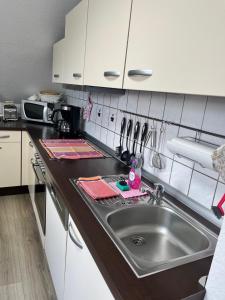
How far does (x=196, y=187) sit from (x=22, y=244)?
153 cm

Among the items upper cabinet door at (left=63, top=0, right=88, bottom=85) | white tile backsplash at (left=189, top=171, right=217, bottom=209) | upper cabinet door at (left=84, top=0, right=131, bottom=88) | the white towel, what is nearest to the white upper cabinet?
upper cabinet door at (left=63, top=0, right=88, bottom=85)

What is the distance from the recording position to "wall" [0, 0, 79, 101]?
8.22 feet

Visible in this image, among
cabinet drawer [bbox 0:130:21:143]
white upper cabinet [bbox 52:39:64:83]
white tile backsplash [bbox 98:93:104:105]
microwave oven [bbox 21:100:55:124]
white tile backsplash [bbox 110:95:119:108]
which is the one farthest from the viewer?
microwave oven [bbox 21:100:55:124]

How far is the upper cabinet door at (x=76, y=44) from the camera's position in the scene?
1.66 metres

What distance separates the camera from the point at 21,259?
1.78 m

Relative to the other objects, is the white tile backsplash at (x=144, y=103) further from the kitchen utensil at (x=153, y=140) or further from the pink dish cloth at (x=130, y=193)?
the pink dish cloth at (x=130, y=193)

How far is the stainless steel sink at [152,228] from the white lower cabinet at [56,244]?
0.26m

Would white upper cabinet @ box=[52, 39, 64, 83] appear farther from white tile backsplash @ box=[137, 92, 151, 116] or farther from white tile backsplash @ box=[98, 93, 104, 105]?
white tile backsplash @ box=[137, 92, 151, 116]

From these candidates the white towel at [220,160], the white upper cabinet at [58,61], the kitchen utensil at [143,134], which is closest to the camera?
the white towel at [220,160]

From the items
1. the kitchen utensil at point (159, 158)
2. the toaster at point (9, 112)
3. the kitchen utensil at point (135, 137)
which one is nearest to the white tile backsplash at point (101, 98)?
the kitchen utensil at point (135, 137)

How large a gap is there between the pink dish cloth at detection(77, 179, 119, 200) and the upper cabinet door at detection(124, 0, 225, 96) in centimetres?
52

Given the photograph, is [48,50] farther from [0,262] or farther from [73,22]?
[0,262]

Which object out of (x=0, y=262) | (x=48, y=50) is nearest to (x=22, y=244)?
(x=0, y=262)

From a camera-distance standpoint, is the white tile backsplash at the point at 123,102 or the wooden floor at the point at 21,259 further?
the white tile backsplash at the point at 123,102
